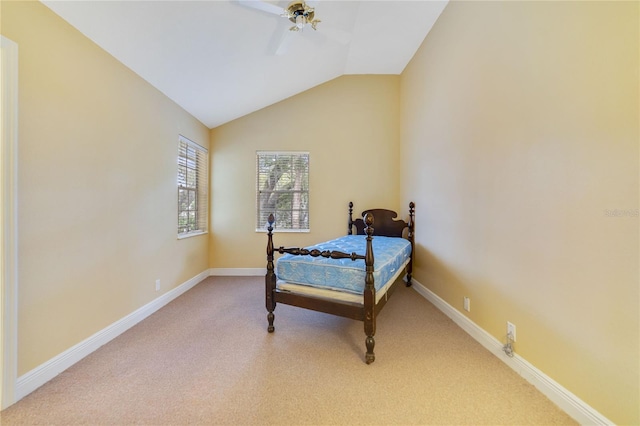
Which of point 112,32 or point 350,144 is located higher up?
point 112,32

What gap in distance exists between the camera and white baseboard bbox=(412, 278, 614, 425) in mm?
1353

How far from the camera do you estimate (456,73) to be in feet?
8.61

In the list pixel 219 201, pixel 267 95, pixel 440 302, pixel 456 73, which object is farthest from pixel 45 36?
pixel 440 302

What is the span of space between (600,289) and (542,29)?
5.40 ft

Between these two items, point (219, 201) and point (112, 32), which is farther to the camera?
point (219, 201)

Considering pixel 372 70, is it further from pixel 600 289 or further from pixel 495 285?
pixel 600 289

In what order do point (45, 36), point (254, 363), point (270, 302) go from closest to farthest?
1. point (45, 36)
2. point (254, 363)
3. point (270, 302)

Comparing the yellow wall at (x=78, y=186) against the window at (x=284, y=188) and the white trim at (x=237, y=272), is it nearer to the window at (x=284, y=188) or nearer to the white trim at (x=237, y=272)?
the white trim at (x=237, y=272)

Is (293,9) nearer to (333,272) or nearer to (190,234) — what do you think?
(333,272)

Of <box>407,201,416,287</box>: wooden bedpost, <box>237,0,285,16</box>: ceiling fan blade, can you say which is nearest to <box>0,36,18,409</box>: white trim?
<box>237,0,285,16</box>: ceiling fan blade

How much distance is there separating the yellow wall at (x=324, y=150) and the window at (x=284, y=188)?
114 millimetres

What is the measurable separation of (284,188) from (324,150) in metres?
0.97

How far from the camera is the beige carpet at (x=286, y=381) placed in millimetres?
1445

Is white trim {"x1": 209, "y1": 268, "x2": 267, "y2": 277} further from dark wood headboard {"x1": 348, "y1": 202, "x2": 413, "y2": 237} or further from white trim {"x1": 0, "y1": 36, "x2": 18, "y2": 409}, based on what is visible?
white trim {"x1": 0, "y1": 36, "x2": 18, "y2": 409}
